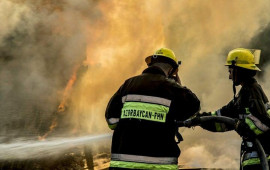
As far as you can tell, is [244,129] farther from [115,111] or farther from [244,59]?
[115,111]

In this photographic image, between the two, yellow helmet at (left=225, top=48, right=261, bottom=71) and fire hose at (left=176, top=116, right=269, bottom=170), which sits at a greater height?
yellow helmet at (left=225, top=48, right=261, bottom=71)

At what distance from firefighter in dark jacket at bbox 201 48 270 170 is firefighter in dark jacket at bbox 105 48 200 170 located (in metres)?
0.70

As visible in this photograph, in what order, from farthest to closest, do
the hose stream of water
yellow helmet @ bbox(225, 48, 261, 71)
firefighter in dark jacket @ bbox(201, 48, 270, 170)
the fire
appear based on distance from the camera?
the fire < the hose stream of water < yellow helmet @ bbox(225, 48, 261, 71) < firefighter in dark jacket @ bbox(201, 48, 270, 170)

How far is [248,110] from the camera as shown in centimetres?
312

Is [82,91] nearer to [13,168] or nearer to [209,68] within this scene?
[209,68]

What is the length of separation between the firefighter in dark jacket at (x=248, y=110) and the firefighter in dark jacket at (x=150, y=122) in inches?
27.5

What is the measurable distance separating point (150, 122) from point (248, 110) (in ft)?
3.60

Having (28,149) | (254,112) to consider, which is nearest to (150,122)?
(254,112)

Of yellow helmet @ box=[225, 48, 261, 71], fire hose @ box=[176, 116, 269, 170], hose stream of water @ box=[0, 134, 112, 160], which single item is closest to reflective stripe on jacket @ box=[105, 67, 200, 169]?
fire hose @ box=[176, 116, 269, 170]

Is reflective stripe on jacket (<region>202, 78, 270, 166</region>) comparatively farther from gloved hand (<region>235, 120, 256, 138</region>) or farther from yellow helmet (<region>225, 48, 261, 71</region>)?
yellow helmet (<region>225, 48, 261, 71</region>)

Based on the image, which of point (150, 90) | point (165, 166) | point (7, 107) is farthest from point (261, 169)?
point (7, 107)

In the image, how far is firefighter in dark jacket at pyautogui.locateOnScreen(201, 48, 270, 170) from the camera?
304cm

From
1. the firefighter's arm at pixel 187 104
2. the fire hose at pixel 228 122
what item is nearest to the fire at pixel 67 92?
the fire hose at pixel 228 122

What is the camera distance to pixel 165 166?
2.57 m
